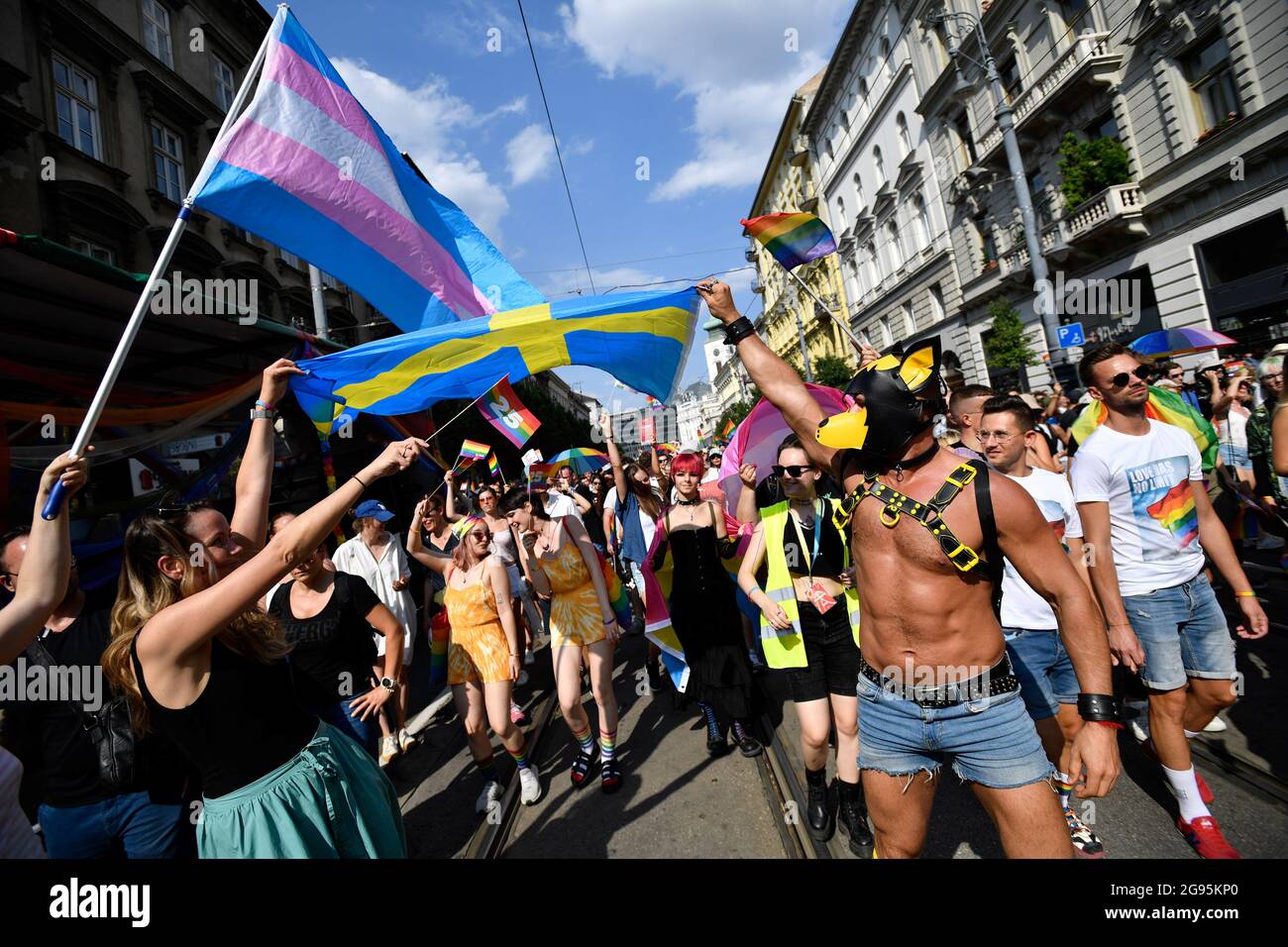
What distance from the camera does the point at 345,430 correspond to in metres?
6.42

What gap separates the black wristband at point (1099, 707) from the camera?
190 centimetres

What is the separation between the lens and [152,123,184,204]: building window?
15.0m

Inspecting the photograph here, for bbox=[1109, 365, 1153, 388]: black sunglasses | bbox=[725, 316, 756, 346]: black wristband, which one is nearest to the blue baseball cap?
bbox=[725, 316, 756, 346]: black wristband

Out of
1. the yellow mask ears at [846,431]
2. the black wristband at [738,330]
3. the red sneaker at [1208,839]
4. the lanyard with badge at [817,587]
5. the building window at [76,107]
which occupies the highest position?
the building window at [76,107]

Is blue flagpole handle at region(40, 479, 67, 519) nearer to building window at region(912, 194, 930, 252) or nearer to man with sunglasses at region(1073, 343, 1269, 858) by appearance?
man with sunglasses at region(1073, 343, 1269, 858)

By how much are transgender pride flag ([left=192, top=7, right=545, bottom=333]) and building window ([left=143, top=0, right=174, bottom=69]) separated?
1751 centimetres

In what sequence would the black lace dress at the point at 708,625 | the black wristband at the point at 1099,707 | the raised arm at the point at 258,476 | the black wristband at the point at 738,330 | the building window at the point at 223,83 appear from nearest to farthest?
1. the black wristband at the point at 1099,707
2. the raised arm at the point at 258,476
3. the black wristband at the point at 738,330
4. the black lace dress at the point at 708,625
5. the building window at the point at 223,83

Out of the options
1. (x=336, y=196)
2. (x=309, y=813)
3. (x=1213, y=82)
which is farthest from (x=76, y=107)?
(x=1213, y=82)

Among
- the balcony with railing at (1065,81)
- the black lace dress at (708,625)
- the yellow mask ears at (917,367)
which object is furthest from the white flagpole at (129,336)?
the balcony with railing at (1065,81)

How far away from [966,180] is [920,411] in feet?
91.2

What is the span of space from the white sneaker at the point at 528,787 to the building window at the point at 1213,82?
66.5 ft

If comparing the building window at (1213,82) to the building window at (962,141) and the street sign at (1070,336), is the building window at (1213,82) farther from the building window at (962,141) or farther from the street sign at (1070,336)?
the building window at (962,141)

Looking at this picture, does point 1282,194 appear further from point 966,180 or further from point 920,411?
point 920,411
